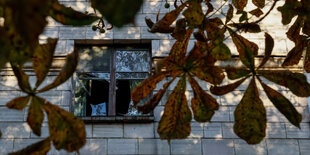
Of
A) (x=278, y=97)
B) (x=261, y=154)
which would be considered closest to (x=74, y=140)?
(x=278, y=97)

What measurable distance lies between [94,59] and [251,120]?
537 centimetres

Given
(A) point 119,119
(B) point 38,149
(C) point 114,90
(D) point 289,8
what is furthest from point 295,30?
(C) point 114,90

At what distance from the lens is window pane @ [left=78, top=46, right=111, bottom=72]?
6855mm

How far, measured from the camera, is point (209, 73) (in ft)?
6.47

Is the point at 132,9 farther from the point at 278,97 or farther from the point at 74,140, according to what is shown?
the point at 278,97

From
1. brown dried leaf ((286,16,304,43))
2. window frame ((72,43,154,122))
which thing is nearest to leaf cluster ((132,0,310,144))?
brown dried leaf ((286,16,304,43))

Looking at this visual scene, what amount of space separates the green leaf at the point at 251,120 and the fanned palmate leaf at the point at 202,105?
13cm

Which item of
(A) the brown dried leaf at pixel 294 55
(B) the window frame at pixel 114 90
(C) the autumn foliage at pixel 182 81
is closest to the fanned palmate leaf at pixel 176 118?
Result: (C) the autumn foliage at pixel 182 81

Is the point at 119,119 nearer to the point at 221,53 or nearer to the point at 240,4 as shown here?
the point at 240,4

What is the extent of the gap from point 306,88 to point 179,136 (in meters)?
0.73

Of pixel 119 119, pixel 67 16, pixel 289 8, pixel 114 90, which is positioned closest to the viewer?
pixel 67 16

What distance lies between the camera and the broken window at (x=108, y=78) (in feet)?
21.2

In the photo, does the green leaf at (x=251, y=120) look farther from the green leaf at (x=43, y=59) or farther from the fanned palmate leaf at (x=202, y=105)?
the green leaf at (x=43, y=59)

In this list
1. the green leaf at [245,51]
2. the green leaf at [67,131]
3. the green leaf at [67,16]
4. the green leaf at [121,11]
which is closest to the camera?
the green leaf at [121,11]
